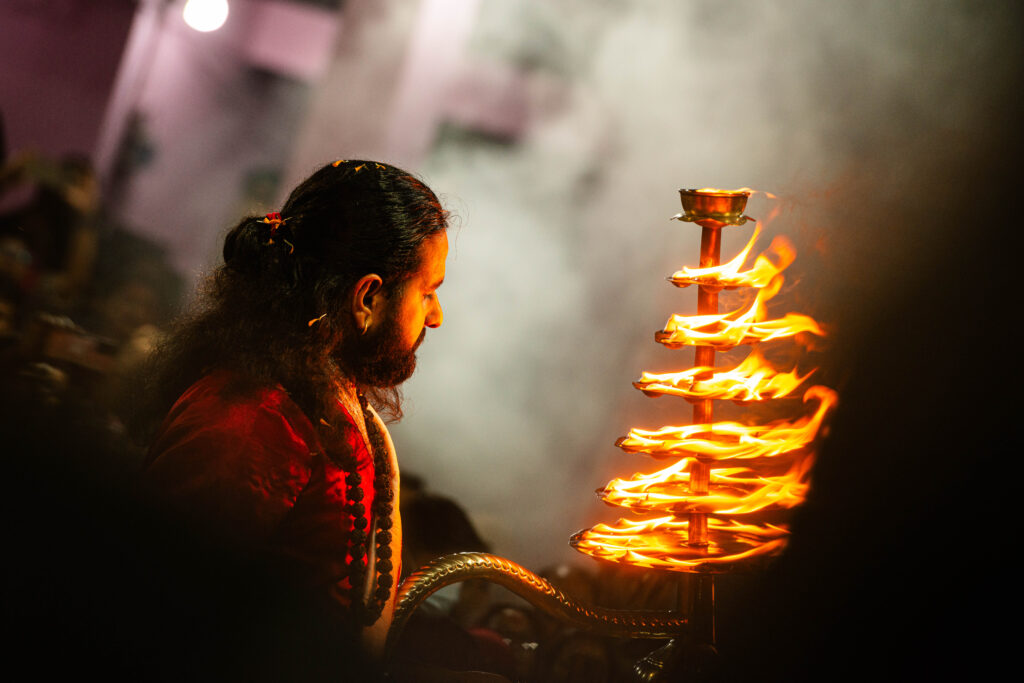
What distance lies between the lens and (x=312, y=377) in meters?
1.61

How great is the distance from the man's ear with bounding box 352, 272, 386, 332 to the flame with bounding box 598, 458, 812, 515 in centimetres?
62

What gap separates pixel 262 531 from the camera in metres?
1.39

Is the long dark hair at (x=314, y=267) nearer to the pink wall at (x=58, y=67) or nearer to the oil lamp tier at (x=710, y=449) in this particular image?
the oil lamp tier at (x=710, y=449)

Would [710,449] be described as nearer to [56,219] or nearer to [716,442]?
[716,442]

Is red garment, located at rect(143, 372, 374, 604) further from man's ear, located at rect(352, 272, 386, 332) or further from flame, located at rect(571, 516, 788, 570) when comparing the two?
flame, located at rect(571, 516, 788, 570)

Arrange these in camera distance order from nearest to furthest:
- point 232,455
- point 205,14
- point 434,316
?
point 232,455 → point 434,316 → point 205,14

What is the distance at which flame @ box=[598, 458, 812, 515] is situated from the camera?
156 centimetres

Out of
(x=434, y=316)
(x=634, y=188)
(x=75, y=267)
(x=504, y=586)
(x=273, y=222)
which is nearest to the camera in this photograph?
(x=504, y=586)

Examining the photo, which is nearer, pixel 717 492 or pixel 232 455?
pixel 232 455

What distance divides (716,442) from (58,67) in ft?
15.8

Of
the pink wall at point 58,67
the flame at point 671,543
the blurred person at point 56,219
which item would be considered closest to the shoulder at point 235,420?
the flame at point 671,543

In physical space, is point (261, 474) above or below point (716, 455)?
below

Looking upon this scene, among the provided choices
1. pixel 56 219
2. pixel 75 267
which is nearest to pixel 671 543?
pixel 75 267

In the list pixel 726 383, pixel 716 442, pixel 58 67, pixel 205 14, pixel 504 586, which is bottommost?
pixel 504 586
